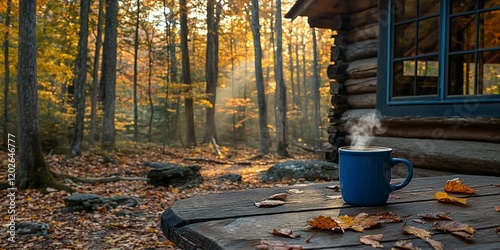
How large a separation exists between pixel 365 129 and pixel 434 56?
1.92m

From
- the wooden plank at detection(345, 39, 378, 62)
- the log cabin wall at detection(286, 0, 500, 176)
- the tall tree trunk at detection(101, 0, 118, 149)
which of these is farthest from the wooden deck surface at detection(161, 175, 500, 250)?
the tall tree trunk at detection(101, 0, 118, 149)

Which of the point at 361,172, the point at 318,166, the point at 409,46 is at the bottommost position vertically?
the point at 318,166

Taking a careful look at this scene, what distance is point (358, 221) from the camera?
4.03ft

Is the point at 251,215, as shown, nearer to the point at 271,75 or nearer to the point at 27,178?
the point at 27,178

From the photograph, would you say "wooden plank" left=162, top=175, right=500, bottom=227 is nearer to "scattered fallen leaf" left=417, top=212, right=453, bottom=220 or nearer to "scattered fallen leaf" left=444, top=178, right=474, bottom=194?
"scattered fallen leaf" left=444, top=178, right=474, bottom=194

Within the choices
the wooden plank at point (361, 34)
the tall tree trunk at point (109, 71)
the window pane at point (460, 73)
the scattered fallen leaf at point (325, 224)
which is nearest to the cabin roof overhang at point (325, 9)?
the wooden plank at point (361, 34)

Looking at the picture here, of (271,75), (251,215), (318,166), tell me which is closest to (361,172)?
(251,215)

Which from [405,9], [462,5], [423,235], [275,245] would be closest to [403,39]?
[405,9]

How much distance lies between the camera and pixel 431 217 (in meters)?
1.29

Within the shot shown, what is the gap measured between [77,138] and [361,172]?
1052 centimetres

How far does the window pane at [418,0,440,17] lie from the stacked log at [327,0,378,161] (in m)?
0.98

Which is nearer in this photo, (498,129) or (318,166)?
(498,129)

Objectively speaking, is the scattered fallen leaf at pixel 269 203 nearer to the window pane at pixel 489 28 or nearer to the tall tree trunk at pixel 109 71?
the window pane at pixel 489 28

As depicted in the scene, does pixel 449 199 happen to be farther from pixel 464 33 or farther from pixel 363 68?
pixel 464 33
